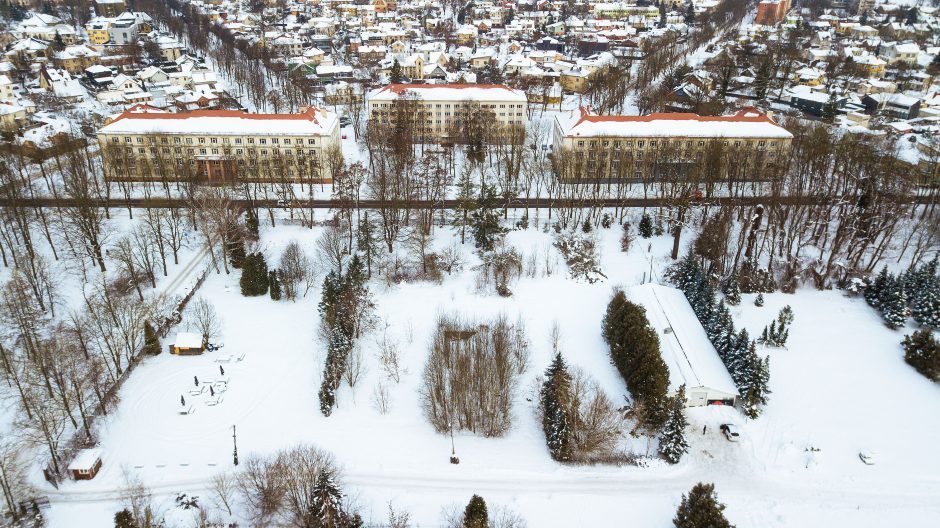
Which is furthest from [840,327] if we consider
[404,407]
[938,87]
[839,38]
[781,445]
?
[839,38]

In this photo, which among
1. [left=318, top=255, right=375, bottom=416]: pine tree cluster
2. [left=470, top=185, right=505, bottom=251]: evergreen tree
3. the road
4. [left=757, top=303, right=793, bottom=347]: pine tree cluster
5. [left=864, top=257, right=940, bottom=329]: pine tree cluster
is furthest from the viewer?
the road

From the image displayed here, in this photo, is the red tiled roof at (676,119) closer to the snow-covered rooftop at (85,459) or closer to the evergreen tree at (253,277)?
the evergreen tree at (253,277)

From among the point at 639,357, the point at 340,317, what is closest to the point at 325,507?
the point at 340,317

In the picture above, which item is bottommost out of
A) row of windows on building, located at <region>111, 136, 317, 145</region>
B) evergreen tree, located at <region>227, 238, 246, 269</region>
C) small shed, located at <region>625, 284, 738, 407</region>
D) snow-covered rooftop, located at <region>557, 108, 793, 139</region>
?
small shed, located at <region>625, 284, 738, 407</region>

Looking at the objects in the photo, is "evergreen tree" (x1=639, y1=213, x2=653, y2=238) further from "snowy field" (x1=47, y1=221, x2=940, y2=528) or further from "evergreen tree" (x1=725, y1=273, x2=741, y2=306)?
"snowy field" (x1=47, y1=221, x2=940, y2=528)

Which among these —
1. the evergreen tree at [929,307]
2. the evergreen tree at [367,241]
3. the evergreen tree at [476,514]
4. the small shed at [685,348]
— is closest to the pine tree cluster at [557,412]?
the evergreen tree at [476,514]

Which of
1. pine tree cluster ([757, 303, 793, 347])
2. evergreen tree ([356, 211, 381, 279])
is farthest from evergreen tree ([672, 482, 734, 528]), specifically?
evergreen tree ([356, 211, 381, 279])

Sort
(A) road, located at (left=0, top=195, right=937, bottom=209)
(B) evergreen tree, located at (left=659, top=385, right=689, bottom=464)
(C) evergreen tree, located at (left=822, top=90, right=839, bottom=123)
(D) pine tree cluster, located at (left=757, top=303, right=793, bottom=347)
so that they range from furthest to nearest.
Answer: (C) evergreen tree, located at (left=822, top=90, right=839, bottom=123) < (A) road, located at (left=0, top=195, right=937, bottom=209) < (D) pine tree cluster, located at (left=757, top=303, right=793, bottom=347) < (B) evergreen tree, located at (left=659, top=385, right=689, bottom=464)

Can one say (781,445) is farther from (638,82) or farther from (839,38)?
(839,38)
